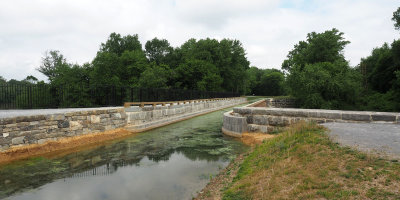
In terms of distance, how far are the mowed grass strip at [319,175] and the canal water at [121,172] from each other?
1.48 metres

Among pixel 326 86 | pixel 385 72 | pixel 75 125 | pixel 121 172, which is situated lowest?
pixel 121 172

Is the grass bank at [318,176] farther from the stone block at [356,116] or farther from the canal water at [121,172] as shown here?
the stone block at [356,116]

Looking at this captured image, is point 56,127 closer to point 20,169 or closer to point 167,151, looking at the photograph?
point 20,169

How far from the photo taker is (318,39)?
34.4 metres

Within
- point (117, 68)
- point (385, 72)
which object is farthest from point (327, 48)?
point (117, 68)

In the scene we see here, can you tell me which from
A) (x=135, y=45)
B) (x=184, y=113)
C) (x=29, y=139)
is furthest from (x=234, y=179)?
(x=135, y=45)

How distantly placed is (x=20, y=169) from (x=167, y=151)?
4570mm

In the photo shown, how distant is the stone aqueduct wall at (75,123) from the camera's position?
24.7ft

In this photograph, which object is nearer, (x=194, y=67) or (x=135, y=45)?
(x=194, y=67)

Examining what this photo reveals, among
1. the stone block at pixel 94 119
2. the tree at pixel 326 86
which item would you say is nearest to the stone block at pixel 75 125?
the stone block at pixel 94 119

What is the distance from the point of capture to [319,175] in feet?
12.9

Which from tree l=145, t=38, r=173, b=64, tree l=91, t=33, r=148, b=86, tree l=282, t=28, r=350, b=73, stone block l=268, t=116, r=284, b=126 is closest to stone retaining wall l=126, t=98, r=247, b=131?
stone block l=268, t=116, r=284, b=126

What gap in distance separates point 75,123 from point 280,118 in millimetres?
9295

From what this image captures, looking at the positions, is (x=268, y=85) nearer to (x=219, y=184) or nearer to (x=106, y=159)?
(x=106, y=159)
